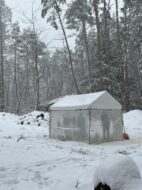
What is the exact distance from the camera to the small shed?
12922 millimetres

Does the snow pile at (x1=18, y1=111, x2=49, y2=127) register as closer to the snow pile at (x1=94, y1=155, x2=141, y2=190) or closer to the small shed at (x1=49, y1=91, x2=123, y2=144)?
the small shed at (x1=49, y1=91, x2=123, y2=144)

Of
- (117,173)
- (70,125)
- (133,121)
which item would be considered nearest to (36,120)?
(70,125)

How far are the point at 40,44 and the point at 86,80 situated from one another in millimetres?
14514

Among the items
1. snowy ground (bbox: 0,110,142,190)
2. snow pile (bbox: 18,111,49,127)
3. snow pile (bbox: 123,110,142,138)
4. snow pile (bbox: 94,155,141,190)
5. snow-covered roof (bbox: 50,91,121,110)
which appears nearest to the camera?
snow pile (bbox: 94,155,141,190)

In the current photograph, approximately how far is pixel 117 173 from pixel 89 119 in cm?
752

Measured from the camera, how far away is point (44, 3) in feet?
78.6

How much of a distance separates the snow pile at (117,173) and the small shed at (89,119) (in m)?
7.12

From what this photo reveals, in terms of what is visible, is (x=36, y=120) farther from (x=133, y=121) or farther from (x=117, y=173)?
(x=117, y=173)

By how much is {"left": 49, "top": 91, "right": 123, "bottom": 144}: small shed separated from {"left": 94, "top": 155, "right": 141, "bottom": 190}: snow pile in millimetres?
7123

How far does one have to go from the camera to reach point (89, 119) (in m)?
12.8

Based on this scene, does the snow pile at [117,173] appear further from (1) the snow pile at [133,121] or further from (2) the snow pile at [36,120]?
(2) the snow pile at [36,120]

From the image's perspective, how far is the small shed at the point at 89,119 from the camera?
12.9 m

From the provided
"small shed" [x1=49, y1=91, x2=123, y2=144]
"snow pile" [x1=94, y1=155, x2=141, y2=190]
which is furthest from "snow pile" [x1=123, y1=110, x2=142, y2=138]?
"snow pile" [x1=94, y1=155, x2=141, y2=190]

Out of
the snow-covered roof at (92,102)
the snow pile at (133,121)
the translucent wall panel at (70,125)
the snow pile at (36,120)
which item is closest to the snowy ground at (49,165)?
the translucent wall panel at (70,125)
